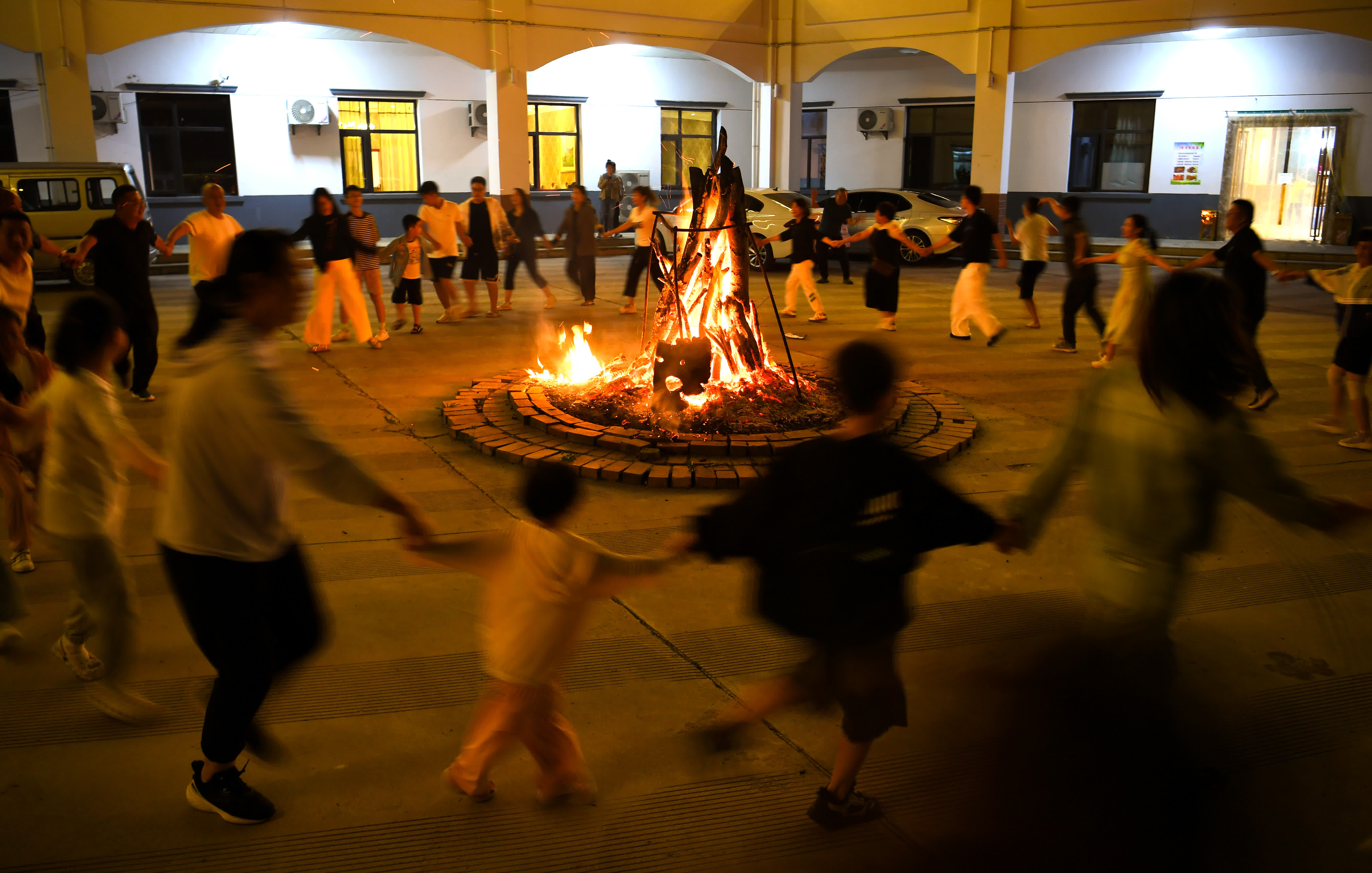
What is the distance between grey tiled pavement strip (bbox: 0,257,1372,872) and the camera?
2.99 m

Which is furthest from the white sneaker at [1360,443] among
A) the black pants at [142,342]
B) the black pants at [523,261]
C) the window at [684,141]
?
the window at [684,141]

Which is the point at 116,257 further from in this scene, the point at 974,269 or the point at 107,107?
the point at 107,107

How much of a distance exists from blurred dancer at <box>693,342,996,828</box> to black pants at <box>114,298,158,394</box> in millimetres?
6828

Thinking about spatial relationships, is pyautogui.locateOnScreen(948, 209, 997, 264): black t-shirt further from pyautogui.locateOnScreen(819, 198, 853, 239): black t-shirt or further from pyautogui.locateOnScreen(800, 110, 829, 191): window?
pyautogui.locateOnScreen(800, 110, 829, 191): window

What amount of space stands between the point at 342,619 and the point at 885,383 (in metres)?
2.87

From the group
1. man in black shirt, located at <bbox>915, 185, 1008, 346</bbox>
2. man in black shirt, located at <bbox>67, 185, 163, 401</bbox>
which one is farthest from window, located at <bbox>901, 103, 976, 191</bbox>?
man in black shirt, located at <bbox>67, 185, 163, 401</bbox>

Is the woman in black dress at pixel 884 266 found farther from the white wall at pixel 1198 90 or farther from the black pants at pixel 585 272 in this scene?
the white wall at pixel 1198 90

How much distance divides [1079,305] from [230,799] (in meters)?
9.46

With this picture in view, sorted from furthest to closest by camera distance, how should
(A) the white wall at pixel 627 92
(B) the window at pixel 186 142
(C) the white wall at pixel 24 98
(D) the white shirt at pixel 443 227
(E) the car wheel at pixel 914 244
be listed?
(A) the white wall at pixel 627 92 → (B) the window at pixel 186 142 → (E) the car wheel at pixel 914 244 → (C) the white wall at pixel 24 98 → (D) the white shirt at pixel 443 227

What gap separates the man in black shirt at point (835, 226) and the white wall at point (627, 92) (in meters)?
7.89

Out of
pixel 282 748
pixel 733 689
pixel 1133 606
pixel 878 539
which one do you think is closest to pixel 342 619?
pixel 282 748

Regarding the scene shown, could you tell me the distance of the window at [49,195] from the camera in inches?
634

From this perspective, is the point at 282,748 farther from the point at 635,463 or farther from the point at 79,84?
the point at 79,84

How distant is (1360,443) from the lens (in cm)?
717
